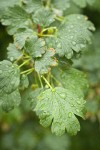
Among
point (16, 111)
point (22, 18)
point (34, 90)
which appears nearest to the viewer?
point (34, 90)

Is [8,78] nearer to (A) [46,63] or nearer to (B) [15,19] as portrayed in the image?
(A) [46,63]

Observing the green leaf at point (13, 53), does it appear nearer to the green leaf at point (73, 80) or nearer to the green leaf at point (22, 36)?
the green leaf at point (22, 36)

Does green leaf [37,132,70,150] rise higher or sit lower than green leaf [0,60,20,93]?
lower

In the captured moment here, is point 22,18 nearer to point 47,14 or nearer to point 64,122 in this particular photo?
point 47,14

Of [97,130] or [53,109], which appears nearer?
[53,109]

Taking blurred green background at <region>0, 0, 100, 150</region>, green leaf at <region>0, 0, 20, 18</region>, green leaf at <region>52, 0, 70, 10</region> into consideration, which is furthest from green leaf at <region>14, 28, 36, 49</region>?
blurred green background at <region>0, 0, 100, 150</region>

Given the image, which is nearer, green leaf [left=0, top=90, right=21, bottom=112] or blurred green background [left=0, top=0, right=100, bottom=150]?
green leaf [left=0, top=90, right=21, bottom=112]

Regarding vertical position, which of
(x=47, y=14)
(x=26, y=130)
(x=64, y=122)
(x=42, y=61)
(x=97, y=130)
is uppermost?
(x=47, y=14)

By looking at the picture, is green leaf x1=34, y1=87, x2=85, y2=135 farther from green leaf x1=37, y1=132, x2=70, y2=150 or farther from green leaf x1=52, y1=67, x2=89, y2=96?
green leaf x1=37, y1=132, x2=70, y2=150

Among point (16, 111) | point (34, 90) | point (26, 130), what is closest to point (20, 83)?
point (34, 90)
